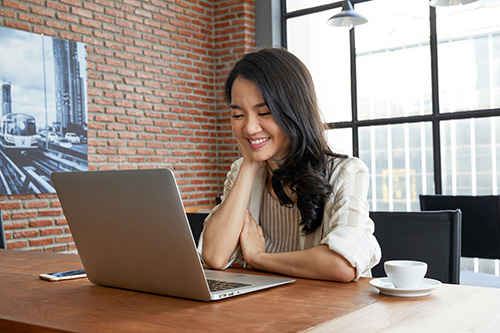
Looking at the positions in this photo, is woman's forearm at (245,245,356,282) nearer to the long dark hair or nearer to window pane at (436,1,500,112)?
the long dark hair

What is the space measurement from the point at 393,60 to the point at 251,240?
406cm

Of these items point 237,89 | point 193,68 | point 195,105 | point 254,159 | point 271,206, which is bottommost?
point 271,206

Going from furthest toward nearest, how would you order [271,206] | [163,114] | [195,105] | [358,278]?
[195,105] < [163,114] < [271,206] < [358,278]

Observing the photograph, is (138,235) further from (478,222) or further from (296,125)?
Answer: (478,222)

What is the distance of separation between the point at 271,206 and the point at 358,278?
49 centimetres

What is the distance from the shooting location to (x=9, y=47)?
4.02 m

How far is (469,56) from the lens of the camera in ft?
15.7

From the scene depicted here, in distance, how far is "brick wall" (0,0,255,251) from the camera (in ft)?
13.9

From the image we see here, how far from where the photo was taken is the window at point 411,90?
187 inches

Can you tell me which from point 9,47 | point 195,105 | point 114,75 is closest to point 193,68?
point 195,105

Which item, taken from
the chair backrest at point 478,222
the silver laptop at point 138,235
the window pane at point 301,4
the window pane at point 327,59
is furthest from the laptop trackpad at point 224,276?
the window pane at point 301,4

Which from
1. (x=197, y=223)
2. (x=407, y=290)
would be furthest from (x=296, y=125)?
(x=407, y=290)

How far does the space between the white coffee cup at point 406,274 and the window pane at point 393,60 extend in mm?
4151

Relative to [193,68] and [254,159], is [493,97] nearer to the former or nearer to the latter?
[193,68]
